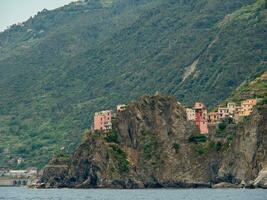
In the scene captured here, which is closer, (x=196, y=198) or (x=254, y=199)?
(x=254, y=199)

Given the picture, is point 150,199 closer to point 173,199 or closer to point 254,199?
point 173,199

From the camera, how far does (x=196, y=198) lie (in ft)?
655

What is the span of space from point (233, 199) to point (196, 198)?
33.0ft

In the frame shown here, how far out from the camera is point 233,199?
191 m

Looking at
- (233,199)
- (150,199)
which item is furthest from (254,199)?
(150,199)

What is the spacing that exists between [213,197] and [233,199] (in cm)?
877

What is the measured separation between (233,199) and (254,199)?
459 cm

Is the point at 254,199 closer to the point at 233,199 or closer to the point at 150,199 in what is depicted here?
the point at 233,199

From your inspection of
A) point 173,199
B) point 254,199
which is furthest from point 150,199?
point 254,199

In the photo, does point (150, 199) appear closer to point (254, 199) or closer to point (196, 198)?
point (196, 198)

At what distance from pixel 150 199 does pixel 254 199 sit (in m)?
19.8

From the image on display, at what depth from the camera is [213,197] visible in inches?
7859

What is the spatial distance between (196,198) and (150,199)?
24.8 ft
